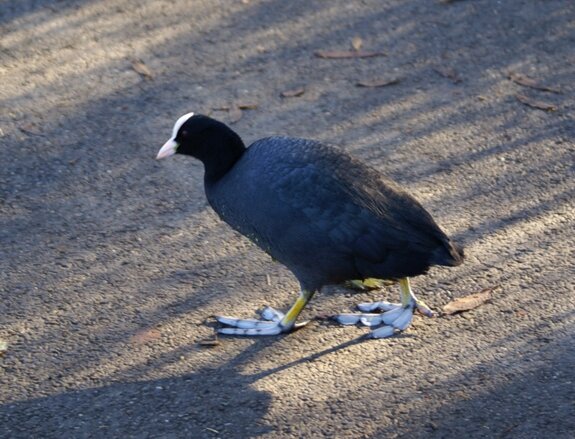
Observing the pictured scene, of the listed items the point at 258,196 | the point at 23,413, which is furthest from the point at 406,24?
the point at 23,413

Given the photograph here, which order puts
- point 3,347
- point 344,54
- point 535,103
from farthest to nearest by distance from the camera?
point 344,54 → point 535,103 → point 3,347

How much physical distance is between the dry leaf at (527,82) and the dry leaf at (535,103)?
0.16 metres

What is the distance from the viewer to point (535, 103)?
6.95 metres

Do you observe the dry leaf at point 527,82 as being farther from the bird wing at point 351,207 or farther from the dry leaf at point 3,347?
the dry leaf at point 3,347

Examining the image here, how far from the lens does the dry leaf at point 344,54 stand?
7.43 metres

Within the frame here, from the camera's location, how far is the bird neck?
16.7ft

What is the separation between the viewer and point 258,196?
190 inches

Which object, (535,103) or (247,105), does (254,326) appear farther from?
(535,103)

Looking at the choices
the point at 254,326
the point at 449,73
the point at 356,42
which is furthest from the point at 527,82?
the point at 254,326

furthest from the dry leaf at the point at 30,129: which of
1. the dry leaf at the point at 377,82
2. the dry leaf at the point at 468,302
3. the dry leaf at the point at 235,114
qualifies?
the dry leaf at the point at 468,302

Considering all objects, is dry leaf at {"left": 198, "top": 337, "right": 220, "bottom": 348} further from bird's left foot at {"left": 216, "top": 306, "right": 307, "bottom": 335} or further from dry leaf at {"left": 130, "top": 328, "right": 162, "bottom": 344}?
dry leaf at {"left": 130, "top": 328, "right": 162, "bottom": 344}

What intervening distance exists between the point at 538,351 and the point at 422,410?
0.73 m

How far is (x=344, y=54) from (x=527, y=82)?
1334 mm

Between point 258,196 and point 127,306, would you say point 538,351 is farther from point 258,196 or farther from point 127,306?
point 127,306
